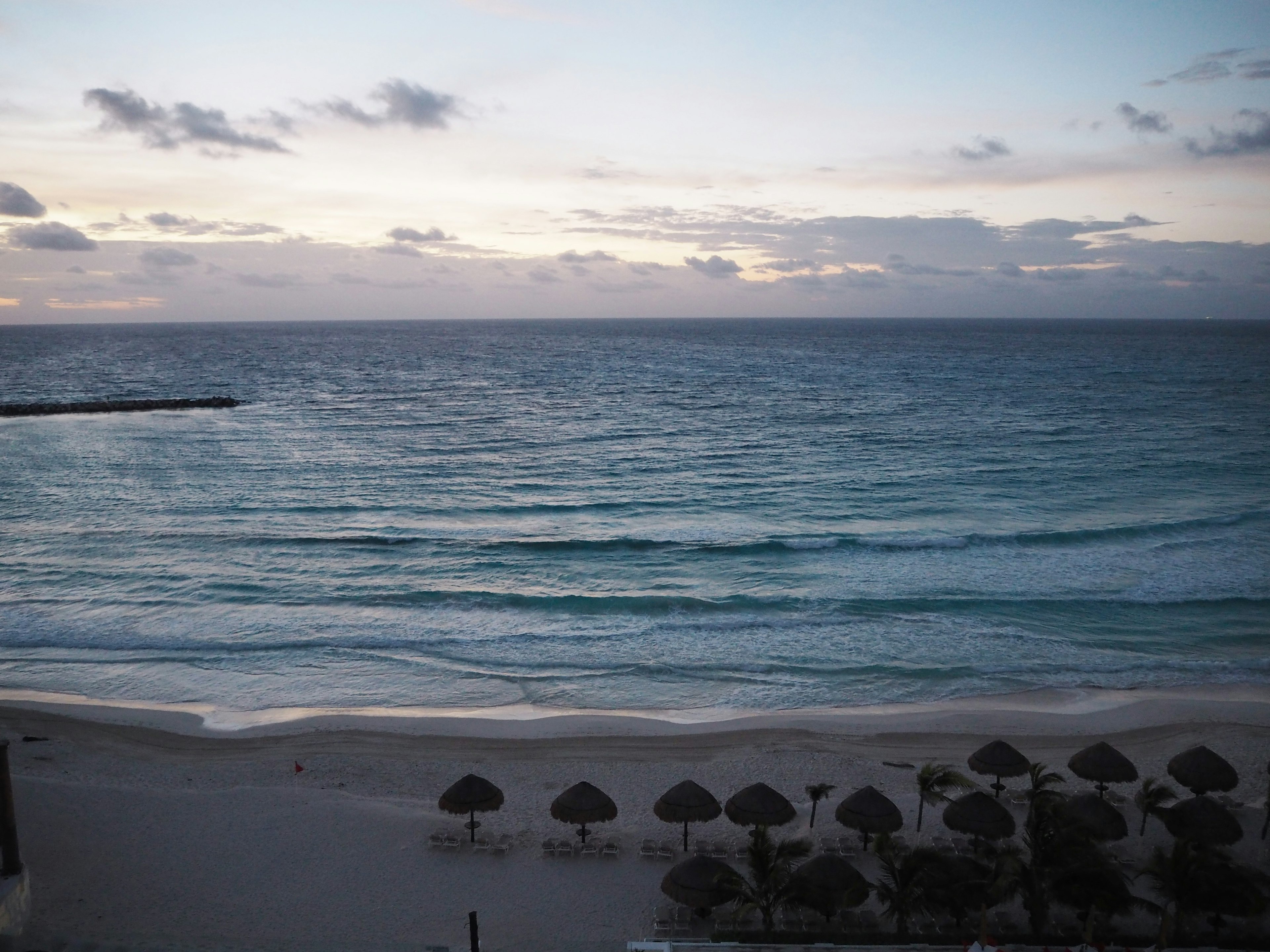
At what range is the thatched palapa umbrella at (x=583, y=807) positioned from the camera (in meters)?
14.6

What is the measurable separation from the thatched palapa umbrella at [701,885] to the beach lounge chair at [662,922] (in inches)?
17.5

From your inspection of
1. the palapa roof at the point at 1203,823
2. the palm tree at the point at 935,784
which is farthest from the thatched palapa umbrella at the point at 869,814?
A: the palapa roof at the point at 1203,823

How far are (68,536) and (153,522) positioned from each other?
315cm

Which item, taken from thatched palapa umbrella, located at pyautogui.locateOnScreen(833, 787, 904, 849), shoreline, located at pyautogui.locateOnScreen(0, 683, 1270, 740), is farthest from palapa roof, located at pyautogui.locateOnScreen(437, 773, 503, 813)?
thatched palapa umbrella, located at pyautogui.locateOnScreen(833, 787, 904, 849)

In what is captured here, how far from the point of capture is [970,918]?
43.0 feet

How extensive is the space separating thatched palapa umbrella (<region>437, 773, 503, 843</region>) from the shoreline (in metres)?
4.52

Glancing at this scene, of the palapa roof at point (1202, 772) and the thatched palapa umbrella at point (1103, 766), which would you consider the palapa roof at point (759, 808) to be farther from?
the palapa roof at point (1202, 772)

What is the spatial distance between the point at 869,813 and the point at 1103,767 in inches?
197

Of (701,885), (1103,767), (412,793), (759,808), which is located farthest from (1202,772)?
(412,793)

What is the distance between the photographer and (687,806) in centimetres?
1446

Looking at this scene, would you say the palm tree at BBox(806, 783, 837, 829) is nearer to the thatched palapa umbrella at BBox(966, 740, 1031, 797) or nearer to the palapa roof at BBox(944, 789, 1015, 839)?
the palapa roof at BBox(944, 789, 1015, 839)

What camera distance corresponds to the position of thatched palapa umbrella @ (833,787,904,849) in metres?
14.1

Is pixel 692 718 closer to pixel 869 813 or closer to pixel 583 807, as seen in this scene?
pixel 583 807

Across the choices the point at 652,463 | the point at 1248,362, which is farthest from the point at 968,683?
the point at 1248,362
